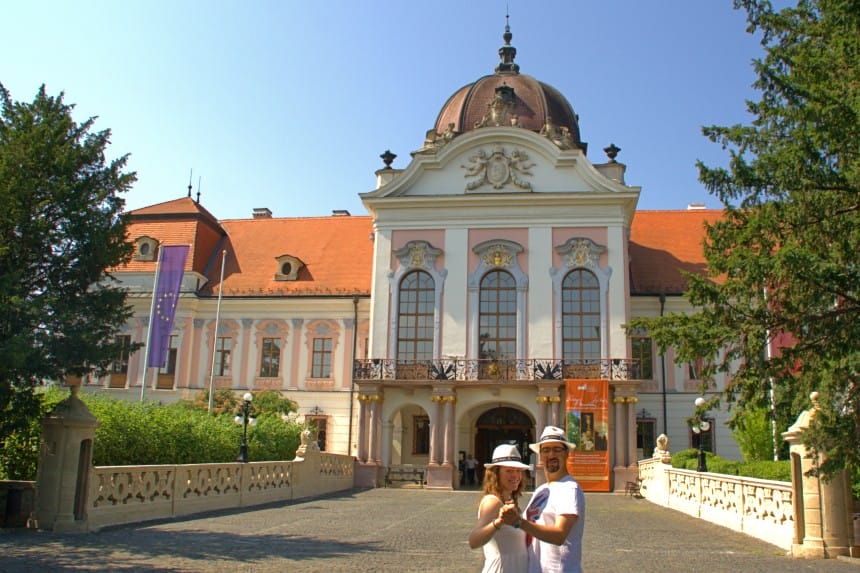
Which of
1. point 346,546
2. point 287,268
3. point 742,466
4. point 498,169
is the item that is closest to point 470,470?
point 498,169

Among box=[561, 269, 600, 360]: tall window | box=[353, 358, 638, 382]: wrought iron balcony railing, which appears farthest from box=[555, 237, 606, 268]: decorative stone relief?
Answer: box=[353, 358, 638, 382]: wrought iron balcony railing

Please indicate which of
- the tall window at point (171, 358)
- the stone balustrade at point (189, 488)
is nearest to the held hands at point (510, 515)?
the stone balustrade at point (189, 488)

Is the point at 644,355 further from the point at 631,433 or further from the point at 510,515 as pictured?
the point at 510,515

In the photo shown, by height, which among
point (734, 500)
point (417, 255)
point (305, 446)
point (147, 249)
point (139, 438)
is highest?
point (147, 249)

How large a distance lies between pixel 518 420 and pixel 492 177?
9332mm

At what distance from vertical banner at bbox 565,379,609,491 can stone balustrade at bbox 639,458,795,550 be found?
4.10 metres

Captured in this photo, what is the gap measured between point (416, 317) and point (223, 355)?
30.8ft

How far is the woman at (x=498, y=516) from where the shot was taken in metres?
4.48

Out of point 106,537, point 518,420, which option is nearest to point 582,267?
point 518,420

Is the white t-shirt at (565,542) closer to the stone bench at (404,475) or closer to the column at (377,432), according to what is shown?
the stone bench at (404,475)

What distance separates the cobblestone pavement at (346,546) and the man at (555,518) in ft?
17.2

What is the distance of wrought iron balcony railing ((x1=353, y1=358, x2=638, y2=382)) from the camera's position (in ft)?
92.7

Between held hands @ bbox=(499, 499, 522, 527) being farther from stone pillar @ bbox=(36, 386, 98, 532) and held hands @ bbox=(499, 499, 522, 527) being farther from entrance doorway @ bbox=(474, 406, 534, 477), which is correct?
entrance doorway @ bbox=(474, 406, 534, 477)

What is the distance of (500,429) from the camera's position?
1216 inches
